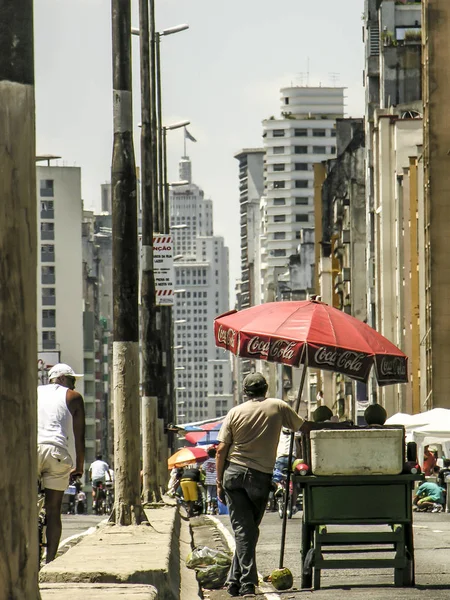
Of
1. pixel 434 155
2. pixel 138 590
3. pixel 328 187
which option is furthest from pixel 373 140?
pixel 138 590

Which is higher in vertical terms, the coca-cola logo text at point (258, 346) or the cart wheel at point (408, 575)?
the coca-cola logo text at point (258, 346)

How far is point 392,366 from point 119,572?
607 centimetres

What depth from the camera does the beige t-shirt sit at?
496 inches

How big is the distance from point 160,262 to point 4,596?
23.8 m

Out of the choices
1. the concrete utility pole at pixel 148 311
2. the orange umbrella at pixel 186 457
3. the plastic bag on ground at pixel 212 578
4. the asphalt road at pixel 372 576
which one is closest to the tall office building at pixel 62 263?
the orange umbrella at pixel 186 457

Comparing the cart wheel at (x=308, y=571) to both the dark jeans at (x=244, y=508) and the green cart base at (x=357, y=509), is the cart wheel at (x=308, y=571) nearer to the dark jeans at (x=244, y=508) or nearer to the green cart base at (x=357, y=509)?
the green cart base at (x=357, y=509)

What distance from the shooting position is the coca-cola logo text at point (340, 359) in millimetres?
14227

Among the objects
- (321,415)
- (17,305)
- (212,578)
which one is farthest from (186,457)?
(17,305)

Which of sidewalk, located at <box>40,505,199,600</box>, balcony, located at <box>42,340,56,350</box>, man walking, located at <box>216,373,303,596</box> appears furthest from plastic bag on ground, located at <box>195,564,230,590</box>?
balcony, located at <box>42,340,56,350</box>

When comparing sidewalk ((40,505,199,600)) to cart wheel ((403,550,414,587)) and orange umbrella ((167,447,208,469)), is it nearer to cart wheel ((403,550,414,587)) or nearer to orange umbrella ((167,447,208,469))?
cart wheel ((403,550,414,587))

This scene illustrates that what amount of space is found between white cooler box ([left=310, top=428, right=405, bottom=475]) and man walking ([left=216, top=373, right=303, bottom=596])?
1.97ft

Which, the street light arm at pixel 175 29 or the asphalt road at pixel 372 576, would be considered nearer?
the asphalt road at pixel 372 576

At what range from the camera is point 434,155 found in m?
62.8

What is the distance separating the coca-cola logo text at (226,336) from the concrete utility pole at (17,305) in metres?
8.84
